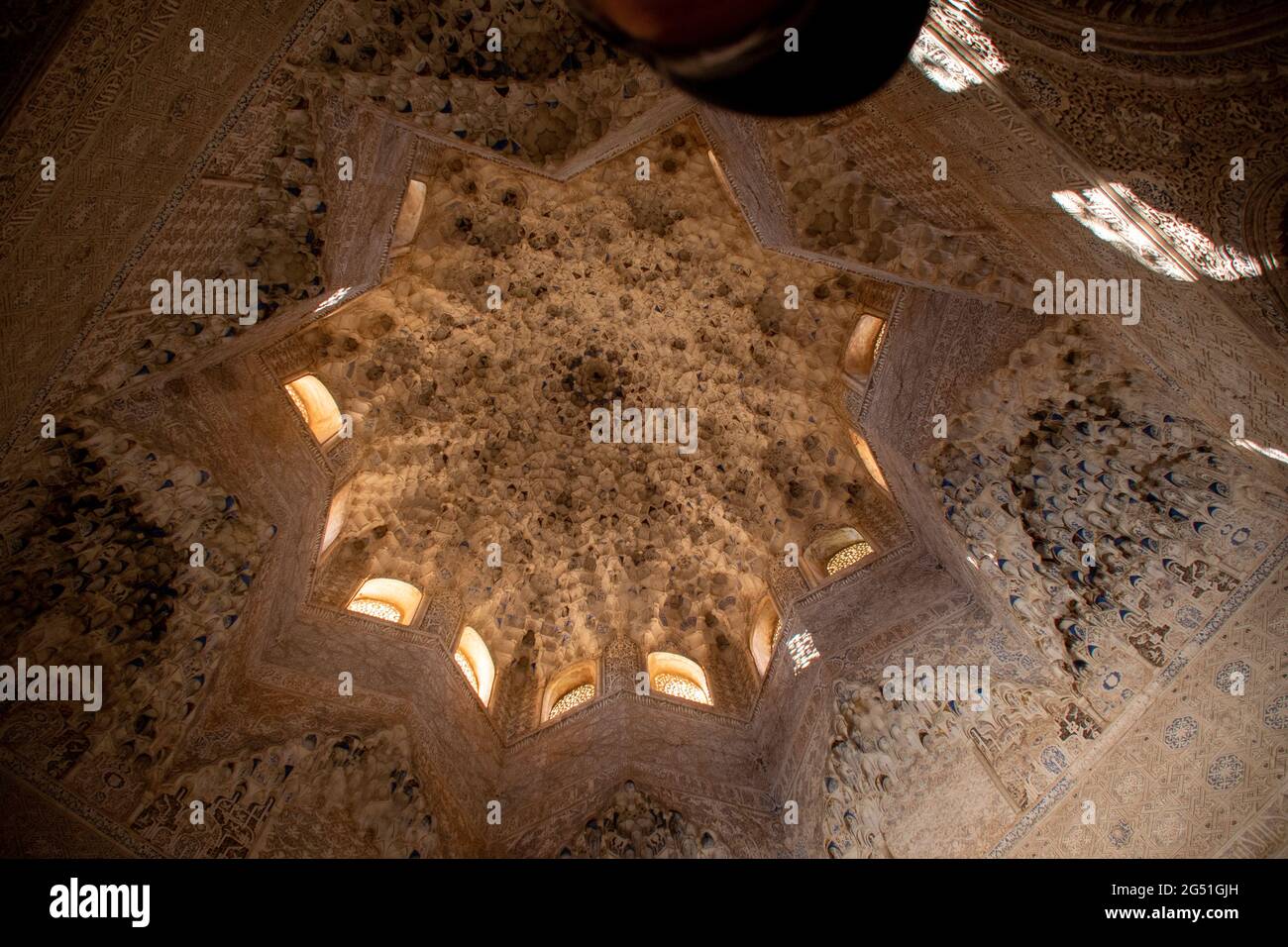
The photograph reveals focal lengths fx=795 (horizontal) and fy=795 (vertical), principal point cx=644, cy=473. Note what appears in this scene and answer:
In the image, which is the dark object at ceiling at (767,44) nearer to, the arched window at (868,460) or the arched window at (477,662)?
the arched window at (868,460)

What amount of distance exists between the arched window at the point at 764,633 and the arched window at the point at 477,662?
2730 millimetres

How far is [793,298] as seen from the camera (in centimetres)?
812

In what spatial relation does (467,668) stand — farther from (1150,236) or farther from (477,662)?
(1150,236)

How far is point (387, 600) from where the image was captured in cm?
790

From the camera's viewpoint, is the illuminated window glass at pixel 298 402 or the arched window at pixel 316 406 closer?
the illuminated window glass at pixel 298 402

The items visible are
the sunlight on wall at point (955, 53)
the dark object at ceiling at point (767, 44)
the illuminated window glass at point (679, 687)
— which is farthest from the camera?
the illuminated window glass at point (679, 687)

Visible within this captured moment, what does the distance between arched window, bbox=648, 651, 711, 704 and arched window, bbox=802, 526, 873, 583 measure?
1.65 metres

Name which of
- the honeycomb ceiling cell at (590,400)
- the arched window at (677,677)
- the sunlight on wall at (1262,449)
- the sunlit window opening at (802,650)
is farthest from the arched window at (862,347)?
the arched window at (677,677)

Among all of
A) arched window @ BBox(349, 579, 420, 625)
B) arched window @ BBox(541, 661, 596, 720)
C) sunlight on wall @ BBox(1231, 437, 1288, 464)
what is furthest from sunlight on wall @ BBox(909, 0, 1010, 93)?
arched window @ BBox(349, 579, 420, 625)

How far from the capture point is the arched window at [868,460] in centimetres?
750
